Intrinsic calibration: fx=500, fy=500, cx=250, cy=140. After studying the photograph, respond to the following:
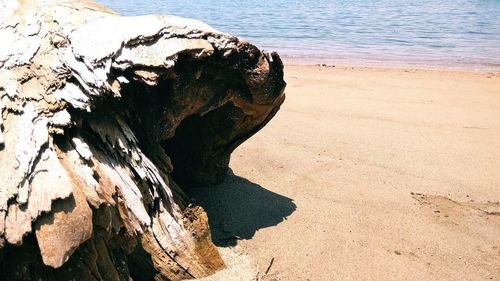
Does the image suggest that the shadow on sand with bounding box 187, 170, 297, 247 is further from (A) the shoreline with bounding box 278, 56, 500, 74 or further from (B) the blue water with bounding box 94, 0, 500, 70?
(B) the blue water with bounding box 94, 0, 500, 70

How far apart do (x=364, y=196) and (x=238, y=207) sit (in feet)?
3.43

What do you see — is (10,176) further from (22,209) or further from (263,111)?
(263,111)

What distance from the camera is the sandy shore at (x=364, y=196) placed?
3.05 metres

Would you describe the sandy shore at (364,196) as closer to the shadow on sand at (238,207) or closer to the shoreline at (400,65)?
the shadow on sand at (238,207)

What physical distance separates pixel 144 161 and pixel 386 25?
16863 mm

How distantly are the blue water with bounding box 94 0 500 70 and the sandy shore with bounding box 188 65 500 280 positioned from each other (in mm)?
5899

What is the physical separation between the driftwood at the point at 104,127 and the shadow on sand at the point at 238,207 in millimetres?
502

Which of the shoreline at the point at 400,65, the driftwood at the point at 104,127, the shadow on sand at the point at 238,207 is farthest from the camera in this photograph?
the shoreline at the point at 400,65

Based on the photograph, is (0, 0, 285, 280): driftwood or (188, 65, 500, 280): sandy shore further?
(188, 65, 500, 280): sandy shore

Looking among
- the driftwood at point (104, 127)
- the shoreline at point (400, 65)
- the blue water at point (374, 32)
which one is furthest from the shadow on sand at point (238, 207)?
the blue water at point (374, 32)

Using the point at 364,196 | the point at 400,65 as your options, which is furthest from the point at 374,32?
the point at 364,196

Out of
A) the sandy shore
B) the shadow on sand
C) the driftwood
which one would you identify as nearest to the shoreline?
the sandy shore

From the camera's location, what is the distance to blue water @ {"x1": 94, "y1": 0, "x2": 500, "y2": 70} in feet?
40.7

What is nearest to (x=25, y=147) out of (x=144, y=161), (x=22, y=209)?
(x=22, y=209)
